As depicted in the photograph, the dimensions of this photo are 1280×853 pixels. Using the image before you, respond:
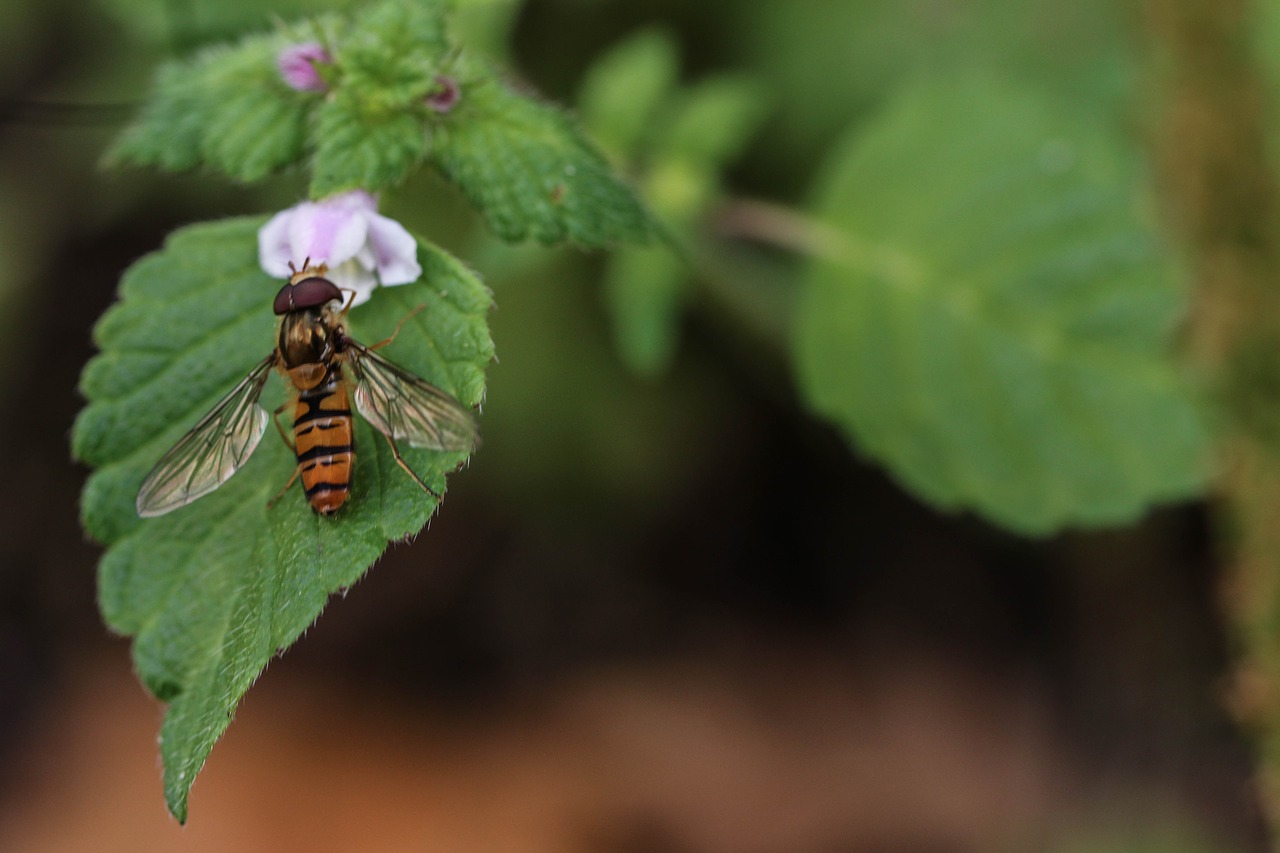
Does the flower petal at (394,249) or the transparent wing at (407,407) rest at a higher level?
the flower petal at (394,249)

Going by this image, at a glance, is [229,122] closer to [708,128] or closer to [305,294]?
[305,294]

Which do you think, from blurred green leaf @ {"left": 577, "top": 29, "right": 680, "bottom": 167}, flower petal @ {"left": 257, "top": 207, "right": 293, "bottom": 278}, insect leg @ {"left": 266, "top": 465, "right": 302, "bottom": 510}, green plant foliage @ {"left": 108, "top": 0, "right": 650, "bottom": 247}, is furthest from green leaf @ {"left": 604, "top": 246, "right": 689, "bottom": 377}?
insect leg @ {"left": 266, "top": 465, "right": 302, "bottom": 510}

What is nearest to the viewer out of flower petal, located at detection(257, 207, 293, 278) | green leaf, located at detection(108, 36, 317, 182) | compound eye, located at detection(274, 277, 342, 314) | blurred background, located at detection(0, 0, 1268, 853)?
compound eye, located at detection(274, 277, 342, 314)

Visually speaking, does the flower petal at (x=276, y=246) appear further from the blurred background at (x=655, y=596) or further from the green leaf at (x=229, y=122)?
the blurred background at (x=655, y=596)

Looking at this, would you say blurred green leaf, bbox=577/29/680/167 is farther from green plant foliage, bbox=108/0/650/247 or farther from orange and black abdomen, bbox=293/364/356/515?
orange and black abdomen, bbox=293/364/356/515

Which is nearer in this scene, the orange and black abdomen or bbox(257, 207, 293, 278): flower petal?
the orange and black abdomen

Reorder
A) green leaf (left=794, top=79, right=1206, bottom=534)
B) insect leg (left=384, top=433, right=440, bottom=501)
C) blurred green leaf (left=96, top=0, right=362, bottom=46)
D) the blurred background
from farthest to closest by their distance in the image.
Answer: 1. the blurred background
2. blurred green leaf (left=96, top=0, right=362, bottom=46)
3. green leaf (left=794, top=79, right=1206, bottom=534)
4. insect leg (left=384, top=433, right=440, bottom=501)

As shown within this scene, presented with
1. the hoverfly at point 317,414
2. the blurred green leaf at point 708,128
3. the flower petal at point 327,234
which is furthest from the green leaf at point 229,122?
the blurred green leaf at point 708,128

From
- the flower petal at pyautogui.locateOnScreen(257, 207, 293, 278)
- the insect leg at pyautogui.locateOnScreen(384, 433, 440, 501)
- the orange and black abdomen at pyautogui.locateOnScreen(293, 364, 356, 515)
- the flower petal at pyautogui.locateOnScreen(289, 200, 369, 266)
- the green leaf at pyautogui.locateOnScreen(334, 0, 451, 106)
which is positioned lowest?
the orange and black abdomen at pyautogui.locateOnScreen(293, 364, 356, 515)
